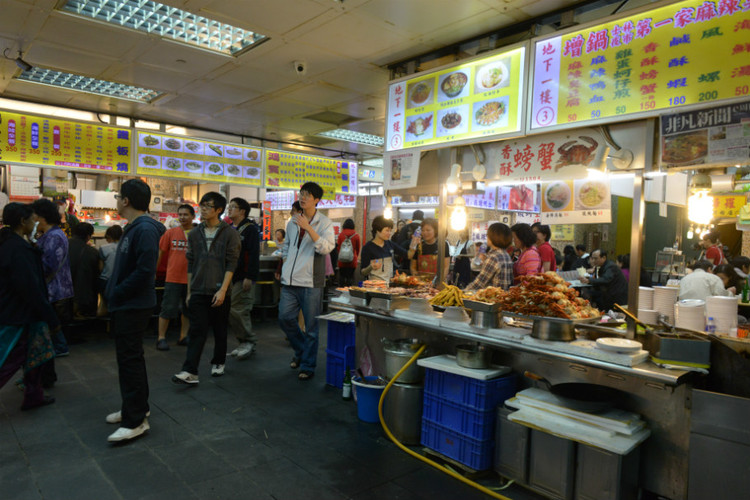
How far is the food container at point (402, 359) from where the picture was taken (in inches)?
164

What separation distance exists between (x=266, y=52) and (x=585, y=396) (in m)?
5.30

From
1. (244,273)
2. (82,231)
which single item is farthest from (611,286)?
(82,231)

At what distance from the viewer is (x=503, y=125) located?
495cm

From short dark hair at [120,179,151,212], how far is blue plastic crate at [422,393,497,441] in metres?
2.98

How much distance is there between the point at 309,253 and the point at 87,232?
14.1 ft

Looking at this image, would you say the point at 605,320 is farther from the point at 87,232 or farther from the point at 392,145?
the point at 87,232

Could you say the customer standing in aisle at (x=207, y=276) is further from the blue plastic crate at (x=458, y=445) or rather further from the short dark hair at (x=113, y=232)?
the short dark hair at (x=113, y=232)

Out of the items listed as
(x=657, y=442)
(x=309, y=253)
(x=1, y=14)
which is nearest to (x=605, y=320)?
(x=657, y=442)

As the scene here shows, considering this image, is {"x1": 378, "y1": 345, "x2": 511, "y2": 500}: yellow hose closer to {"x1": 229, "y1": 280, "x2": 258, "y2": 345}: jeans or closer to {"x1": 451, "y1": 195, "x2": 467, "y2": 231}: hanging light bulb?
{"x1": 451, "y1": 195, "x2": 467, "y2": 231}: hanging light bulb

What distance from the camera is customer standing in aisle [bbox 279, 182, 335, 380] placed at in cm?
551

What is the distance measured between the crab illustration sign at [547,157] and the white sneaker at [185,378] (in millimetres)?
4165

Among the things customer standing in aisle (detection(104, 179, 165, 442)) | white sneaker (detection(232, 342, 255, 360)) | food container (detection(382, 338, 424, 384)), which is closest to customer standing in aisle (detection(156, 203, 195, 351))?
white sneaker (detection(232, 342, 255, 360))

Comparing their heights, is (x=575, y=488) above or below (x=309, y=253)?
below

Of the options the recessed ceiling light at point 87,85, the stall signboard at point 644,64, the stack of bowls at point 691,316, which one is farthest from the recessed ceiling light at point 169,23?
the stack of bowls at point 691,316
